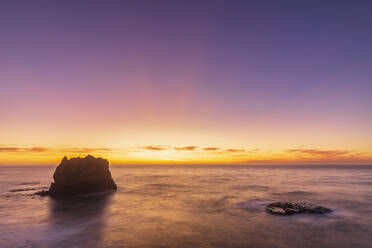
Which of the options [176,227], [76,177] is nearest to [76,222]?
[176,227]

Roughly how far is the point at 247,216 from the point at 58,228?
22.8m

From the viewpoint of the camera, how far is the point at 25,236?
21375 millimetres

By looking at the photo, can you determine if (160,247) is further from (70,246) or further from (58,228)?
(58,228)

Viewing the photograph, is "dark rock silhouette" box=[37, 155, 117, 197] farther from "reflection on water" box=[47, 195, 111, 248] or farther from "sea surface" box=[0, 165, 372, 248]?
"sea surface" box=[0, 165, 372, 248]

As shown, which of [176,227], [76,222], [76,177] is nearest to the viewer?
[176,227]

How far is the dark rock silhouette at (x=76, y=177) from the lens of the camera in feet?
149

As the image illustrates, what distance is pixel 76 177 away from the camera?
4653 cm

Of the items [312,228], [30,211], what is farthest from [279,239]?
[30,211]

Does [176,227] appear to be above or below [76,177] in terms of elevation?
below

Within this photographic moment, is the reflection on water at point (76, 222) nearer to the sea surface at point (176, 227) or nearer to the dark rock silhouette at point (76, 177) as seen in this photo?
the sea surface at point (176, 227)

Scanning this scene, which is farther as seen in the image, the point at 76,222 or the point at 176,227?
the point at 76,222

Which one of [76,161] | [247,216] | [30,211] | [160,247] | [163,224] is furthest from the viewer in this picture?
[76,161]

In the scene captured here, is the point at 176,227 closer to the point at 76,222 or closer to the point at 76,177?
the point at 76,222

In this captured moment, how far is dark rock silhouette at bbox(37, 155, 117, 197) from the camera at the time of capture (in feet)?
149
